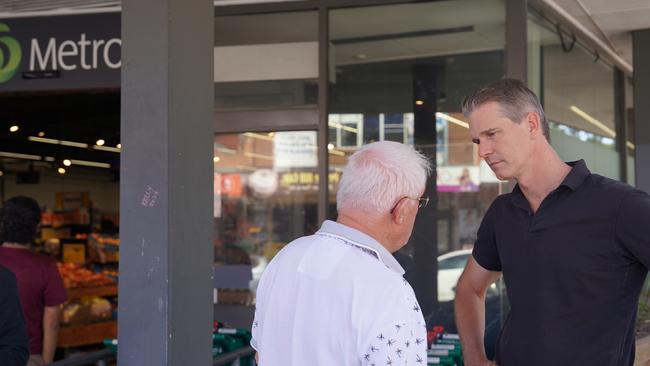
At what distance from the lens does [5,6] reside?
6.08m

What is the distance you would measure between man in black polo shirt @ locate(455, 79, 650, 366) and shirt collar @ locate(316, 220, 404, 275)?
1.60ft

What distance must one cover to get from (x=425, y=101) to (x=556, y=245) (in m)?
3.87

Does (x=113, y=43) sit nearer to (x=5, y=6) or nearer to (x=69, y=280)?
(x=5, y=6)

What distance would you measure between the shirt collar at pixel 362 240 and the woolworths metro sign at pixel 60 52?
4.51 meters

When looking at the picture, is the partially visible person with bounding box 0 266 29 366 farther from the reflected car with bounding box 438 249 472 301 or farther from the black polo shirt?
the reflected car with bounding box 438 249 472 301

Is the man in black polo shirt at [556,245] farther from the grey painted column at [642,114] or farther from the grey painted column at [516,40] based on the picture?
the grey painted column at [642,114]

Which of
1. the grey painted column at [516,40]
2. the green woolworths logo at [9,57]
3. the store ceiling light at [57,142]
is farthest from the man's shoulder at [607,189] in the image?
the store ceiling light at [57,142]

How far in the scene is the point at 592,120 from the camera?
27.1 feet

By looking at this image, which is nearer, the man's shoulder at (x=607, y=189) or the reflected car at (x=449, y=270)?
the man's shoulder at (x=607, y=189)

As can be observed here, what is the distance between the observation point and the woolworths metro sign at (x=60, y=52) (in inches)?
240

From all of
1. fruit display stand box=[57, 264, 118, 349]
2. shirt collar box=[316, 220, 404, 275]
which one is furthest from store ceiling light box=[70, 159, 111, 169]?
shirt collar box=[316, 220, 404, 275]

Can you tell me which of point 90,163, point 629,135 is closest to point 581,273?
point 629,135

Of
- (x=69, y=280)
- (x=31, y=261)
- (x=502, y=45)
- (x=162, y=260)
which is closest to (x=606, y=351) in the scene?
(x=162, y=260)

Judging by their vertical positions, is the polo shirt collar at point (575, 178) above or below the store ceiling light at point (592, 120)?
below
